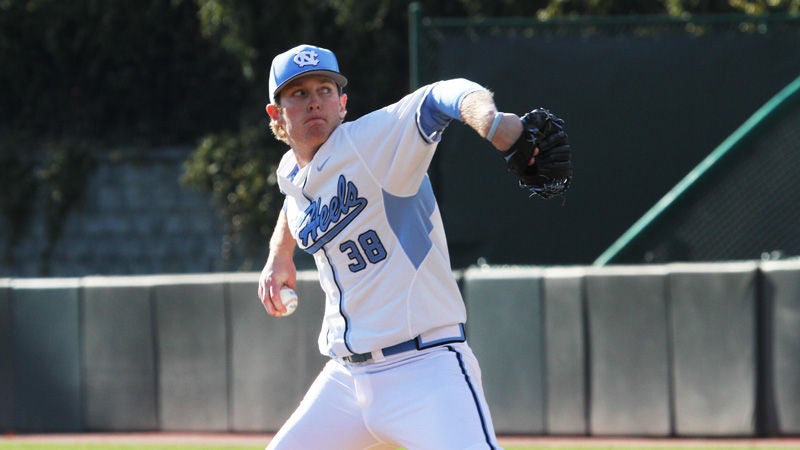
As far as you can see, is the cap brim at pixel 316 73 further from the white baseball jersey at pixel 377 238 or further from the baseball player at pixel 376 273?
the white baseball jersey at pixel 377 238

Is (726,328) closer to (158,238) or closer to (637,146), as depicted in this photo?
(637,146)

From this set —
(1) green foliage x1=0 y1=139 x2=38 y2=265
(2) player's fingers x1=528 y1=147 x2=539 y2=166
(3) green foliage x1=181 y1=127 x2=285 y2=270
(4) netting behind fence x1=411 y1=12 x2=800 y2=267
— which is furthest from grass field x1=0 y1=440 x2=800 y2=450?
(1) green foliage x1=0 y1=139 x2=38 y2=265

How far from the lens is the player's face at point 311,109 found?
4203mm

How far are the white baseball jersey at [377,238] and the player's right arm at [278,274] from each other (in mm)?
300

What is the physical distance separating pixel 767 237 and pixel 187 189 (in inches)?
295

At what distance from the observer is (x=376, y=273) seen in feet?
13.5

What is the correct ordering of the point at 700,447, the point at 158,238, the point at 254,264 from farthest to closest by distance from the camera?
the point at 158,238
the point at 254,264
the point at 700,447

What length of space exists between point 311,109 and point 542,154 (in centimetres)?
113

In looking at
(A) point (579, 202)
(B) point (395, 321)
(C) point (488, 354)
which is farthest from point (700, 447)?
(B) point (395, 321)

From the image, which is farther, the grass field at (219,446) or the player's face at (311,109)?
the grass field at (219,446)

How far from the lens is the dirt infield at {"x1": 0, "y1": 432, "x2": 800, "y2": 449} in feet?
25.5

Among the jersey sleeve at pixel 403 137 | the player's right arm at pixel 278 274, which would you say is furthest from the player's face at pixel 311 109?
the player's right arm at pixel 278 274

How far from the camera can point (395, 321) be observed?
4.07m

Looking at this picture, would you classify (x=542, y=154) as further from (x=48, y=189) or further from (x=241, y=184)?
(x=48, y=189)
